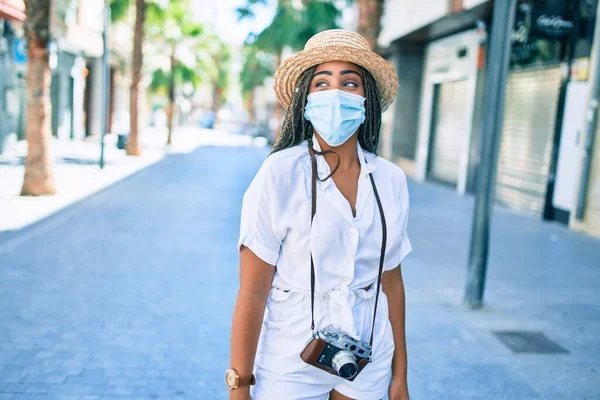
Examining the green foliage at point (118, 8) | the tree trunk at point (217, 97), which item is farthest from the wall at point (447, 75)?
the tree trunk at point (217, 97)

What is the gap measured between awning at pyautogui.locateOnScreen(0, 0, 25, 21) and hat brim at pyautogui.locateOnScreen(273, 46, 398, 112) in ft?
48.4

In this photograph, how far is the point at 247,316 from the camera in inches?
72.7

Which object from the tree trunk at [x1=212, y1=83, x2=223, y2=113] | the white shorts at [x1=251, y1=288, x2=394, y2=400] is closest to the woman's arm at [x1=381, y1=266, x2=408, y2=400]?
the white shorts at [x1=251, y1=288, x2=394, y2=400]

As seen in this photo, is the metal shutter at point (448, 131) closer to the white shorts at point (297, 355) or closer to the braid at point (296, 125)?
the braid at point (296, 125)

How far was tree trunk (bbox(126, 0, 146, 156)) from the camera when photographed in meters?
18.6

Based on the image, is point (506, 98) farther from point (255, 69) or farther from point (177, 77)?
point (255, 69)

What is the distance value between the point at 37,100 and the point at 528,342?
841cm

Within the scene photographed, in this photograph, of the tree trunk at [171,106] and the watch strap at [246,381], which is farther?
the tree trunk at [171,106]

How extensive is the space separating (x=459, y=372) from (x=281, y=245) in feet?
9.06

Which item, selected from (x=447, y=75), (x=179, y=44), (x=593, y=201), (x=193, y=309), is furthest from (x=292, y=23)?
(x=193, y=309)

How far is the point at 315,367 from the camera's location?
1867 millimetres

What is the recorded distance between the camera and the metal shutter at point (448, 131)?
56.2 ft

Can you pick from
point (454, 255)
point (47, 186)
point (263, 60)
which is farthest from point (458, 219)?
point (263, 60)

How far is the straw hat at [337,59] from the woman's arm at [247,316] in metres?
0.63
